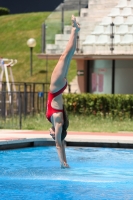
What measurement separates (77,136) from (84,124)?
4139 mm

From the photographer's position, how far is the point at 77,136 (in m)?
18.0

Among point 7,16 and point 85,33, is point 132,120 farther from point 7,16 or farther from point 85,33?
point 7,16

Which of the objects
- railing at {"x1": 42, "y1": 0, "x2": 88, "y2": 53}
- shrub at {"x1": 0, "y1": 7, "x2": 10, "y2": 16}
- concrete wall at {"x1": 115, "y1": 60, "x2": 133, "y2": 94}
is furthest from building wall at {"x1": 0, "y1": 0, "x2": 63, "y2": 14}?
concrete wall at {"x1": 115, "y1": 60, "x2": 133, "y2": 94}

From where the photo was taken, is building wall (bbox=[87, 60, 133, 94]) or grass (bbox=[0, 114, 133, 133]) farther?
building wall (bbox=[87, 60, 133, 94])

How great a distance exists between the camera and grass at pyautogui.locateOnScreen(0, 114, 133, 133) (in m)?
20.8

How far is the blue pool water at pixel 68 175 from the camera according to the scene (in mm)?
10578

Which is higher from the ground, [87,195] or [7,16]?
[87,195]

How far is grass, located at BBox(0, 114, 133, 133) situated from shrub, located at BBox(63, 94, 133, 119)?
16.2 inches

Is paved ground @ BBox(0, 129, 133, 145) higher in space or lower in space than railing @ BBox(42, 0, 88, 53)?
A: lower

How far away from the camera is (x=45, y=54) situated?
29.3 metres

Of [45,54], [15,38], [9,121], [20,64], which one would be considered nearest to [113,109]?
[9,121]

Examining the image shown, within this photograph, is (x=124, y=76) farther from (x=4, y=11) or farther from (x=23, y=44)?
(x=4, y=11)

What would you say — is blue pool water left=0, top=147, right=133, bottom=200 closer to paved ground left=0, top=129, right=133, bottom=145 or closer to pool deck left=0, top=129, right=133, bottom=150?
Result: pool deck left=0, top=129, right=133, bottom=150

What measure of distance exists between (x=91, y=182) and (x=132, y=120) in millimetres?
12053
